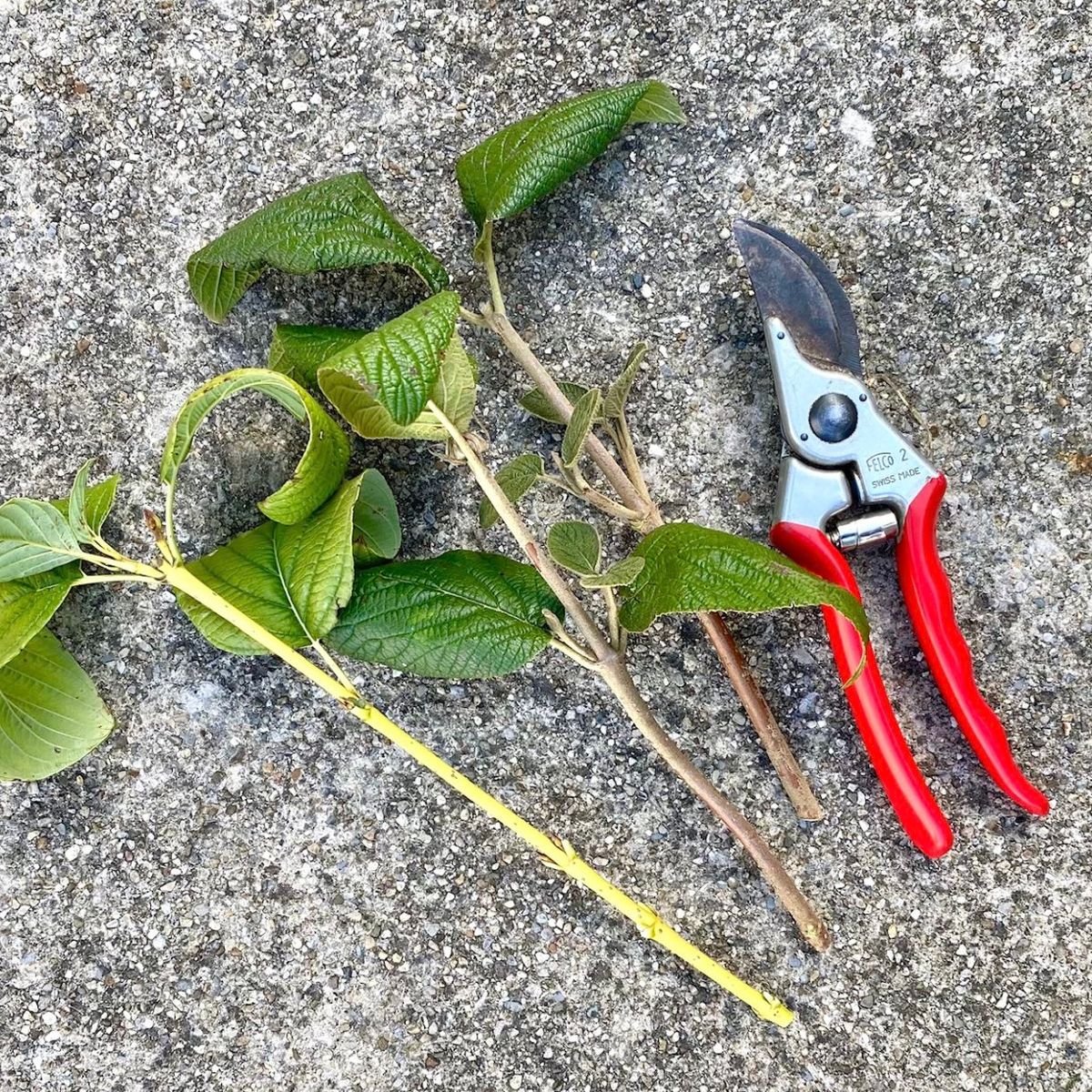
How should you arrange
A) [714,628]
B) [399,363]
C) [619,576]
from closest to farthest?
[399,363], [619,576], [714,628]

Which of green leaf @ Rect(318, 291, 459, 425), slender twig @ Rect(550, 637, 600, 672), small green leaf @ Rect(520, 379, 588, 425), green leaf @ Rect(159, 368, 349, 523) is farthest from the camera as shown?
small green leaf @ Rect(520, 379, 588, 425)

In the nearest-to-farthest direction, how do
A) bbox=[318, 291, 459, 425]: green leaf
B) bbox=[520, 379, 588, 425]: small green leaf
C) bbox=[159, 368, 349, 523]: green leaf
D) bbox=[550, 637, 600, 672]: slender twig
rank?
bbox=[318, 291, 459, 425]: green leaf → bbox=[159, 368, 349, 523]: green leaf → bbox=[550, 637, 600, 672]: slender twig → bbox=[520, 379, 588, 425]: small green leaf

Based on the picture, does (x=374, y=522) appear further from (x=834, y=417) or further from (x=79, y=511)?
(x=834, y=417)

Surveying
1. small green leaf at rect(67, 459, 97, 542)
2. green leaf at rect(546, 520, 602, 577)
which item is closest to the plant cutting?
green leaf at rect(546, 520, 602, 577)

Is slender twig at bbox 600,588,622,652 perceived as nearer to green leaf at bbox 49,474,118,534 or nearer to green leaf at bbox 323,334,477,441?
green leaf at bbox 323,334,477,441

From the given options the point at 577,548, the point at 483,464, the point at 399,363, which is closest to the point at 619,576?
the point at 577,548

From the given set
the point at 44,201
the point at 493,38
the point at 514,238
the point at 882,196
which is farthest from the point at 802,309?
the point at 44,201
